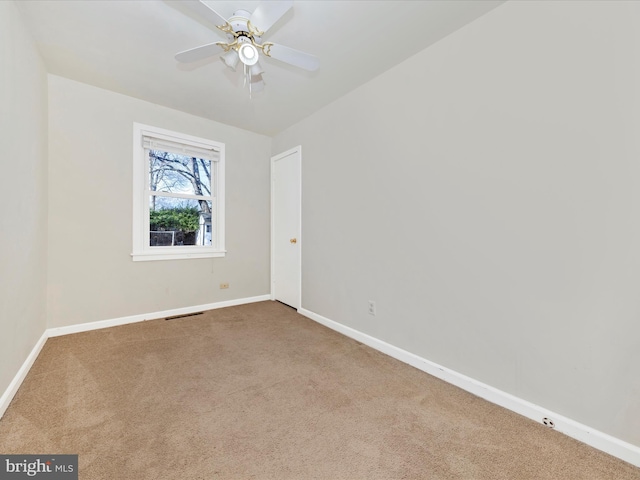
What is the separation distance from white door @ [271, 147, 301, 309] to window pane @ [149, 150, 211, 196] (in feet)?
3.26

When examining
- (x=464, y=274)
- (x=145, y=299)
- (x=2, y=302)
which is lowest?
(x=145, y=299)

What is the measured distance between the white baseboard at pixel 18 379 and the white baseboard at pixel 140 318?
0.96ft

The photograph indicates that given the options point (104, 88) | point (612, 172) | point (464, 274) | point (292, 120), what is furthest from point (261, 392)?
point (104, 88)

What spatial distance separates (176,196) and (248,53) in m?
2.30

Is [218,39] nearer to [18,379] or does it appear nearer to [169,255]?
[169,255]

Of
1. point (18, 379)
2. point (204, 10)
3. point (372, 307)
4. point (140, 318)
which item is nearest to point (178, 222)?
point (140, 318)

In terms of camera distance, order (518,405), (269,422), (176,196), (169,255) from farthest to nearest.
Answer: (176,196) → (169,255) → (518,405) → (269,422)

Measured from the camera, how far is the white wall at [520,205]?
1.34m

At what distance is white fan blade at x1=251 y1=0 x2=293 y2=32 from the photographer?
1489 mm

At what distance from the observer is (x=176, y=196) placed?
351 cm

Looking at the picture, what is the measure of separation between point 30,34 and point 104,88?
2.66ft

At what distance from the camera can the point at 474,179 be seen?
73.2 inches

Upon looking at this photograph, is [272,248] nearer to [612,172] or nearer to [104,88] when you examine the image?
[104,88]

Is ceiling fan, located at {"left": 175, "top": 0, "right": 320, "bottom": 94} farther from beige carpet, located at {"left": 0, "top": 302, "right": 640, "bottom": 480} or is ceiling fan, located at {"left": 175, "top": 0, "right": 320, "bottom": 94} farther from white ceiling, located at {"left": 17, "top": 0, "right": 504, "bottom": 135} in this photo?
beige carpet, located at {"left": 0, "top": 302, "right": 640, "bottom": 480}
